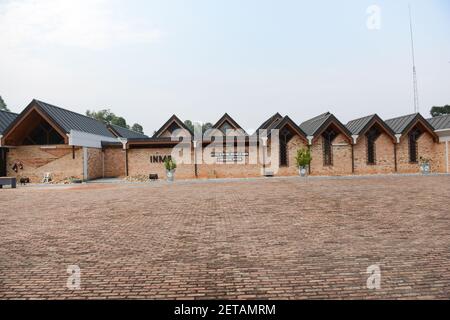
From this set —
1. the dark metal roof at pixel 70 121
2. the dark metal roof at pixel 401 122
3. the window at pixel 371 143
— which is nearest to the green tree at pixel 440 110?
the dark metal roof at pixel 401 122

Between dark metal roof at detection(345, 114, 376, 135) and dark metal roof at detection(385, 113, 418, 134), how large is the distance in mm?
2757

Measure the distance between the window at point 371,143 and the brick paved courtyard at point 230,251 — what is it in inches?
683

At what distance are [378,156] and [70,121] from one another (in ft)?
86.6

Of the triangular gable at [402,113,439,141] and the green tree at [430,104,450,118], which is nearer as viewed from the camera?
the triangular gable at [402,113,439,141]

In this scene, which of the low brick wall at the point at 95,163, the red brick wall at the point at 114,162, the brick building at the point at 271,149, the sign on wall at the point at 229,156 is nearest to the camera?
the low brick wall at the point at 95,163

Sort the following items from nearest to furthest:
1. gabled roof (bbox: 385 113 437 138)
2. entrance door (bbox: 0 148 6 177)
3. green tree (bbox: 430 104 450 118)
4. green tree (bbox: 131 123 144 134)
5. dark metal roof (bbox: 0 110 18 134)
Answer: entrance door (bbox: 0 148 6 177) < dark metal roof (bbox: 0 110 18 134) < gabled roof (bbox: 385 113 437 138) < green tree (bbox: 430 104 450 118) < green tree (bbox: 131 123 144 134)

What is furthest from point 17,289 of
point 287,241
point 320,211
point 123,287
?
point 320,211

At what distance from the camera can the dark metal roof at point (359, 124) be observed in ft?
85.0

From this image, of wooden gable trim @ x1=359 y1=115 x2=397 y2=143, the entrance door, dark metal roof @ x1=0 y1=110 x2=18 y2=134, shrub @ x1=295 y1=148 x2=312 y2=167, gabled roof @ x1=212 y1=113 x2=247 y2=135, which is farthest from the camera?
gabled roof @ x1=212 y1=113 x2=247 y2=135

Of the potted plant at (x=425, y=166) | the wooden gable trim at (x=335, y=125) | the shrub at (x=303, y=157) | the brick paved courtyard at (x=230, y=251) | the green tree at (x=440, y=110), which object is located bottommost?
the brick paved courtyard at (x=230, y=251)

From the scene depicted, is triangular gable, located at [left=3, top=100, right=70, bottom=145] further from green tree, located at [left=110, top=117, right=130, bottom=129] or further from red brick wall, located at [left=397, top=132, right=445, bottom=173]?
green tree, located at [left=110, top=117, right=130, bottom=129]

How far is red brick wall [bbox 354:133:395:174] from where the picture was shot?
1037 inches

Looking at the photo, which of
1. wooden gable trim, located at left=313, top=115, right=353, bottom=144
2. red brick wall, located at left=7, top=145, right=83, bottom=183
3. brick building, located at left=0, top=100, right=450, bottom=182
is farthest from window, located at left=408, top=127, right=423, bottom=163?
red brick wall, located at left=7, top=145, right=83, bottom=183

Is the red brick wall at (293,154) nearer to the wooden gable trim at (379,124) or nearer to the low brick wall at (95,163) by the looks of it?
the wooden gable trim at (379,124)
